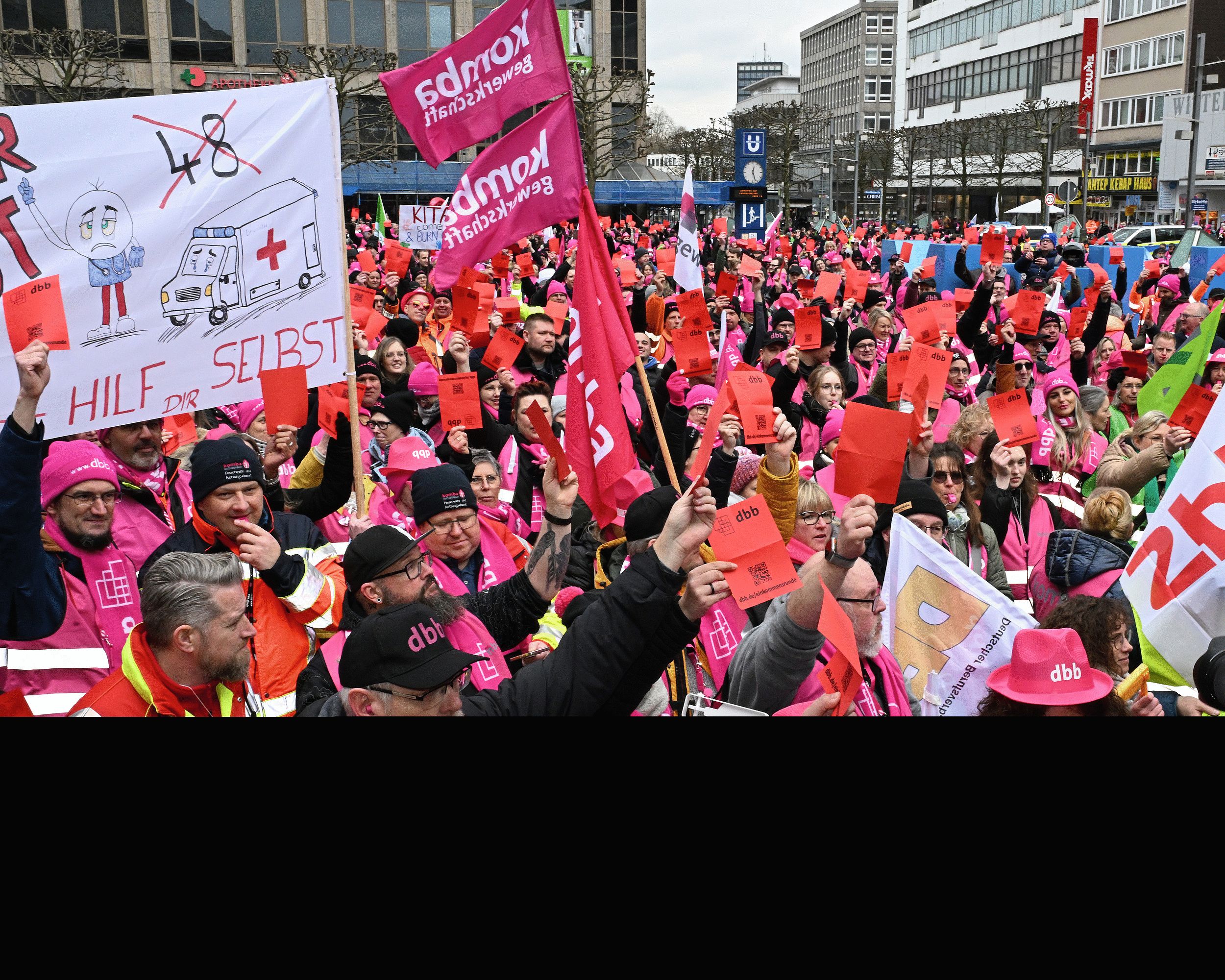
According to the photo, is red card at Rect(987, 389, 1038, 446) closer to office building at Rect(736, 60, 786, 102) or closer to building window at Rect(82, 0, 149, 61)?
building window at Rect(82, 0, 149, 61)

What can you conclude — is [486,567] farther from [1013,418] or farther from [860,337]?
[860,337]

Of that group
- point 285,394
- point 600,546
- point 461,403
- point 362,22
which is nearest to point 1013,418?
point 600,546

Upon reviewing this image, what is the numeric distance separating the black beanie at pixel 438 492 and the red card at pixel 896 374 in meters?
3.30

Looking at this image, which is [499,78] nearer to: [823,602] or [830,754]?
[823,602]

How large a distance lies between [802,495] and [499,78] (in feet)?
6.29

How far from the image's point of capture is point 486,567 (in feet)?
14.0

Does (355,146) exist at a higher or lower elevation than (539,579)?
higher

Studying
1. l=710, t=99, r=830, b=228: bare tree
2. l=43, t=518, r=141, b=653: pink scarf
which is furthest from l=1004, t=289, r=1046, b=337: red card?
l=710, t=99, r=830, b=228: bare tree

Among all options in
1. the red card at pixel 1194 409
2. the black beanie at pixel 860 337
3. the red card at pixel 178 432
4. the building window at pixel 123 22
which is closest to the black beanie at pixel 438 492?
the red card at pixel 178 432

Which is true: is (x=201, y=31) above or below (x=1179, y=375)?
above

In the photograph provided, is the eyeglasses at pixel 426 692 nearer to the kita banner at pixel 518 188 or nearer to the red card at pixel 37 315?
the red card at pixel 37 315

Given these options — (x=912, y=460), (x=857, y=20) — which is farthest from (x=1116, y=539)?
(x=857, y=20)

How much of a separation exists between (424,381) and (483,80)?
3167 millimetres

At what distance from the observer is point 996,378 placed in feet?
24.0
